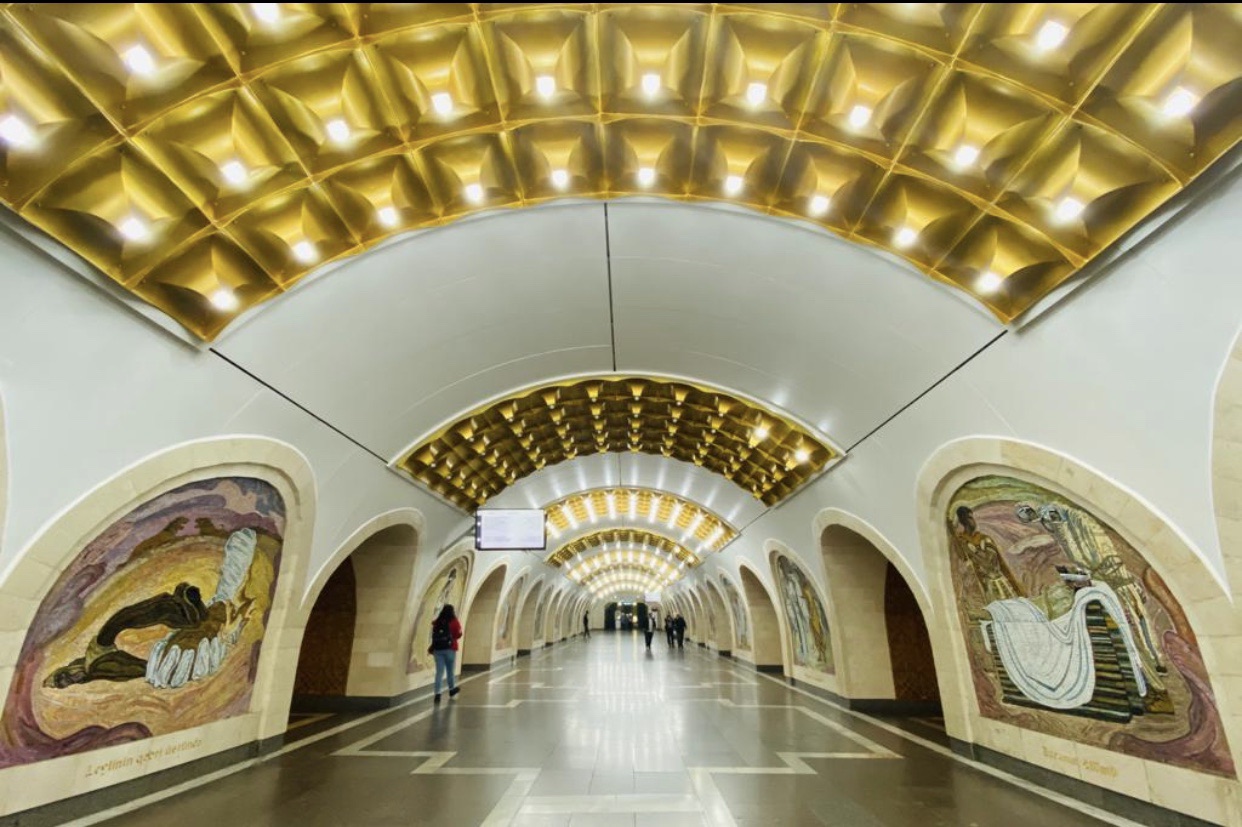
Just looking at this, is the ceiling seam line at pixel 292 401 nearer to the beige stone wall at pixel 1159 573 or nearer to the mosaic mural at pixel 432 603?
the mosaic mural at pixel 432 603

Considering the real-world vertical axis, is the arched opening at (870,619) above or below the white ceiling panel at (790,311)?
below

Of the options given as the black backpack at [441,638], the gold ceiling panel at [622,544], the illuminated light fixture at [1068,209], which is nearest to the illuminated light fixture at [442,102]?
the illuminated light fixture at [1068,209]

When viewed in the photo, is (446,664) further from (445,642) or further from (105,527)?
(105,527)

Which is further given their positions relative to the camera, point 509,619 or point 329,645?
point 509,619

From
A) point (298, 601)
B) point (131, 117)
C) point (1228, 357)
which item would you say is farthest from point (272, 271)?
point (1228, 357)

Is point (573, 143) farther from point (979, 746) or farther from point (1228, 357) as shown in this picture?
point (979, 746)

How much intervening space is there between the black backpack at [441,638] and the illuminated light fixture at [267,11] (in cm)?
1101

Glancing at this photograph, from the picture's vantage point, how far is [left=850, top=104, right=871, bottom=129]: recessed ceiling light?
405cm

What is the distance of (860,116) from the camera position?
410 centimetres

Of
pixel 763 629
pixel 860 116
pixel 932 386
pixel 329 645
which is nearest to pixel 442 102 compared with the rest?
pixel 860 116

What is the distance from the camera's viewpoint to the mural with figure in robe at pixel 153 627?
15.1 ft

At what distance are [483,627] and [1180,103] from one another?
18.9 meters

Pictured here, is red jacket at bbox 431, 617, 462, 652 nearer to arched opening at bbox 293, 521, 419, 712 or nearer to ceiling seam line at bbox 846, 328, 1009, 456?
arched opening at bbox 293, 521, 419, 712

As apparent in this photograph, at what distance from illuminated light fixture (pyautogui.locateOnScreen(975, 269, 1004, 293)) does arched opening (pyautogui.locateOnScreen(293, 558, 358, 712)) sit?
11.0m
